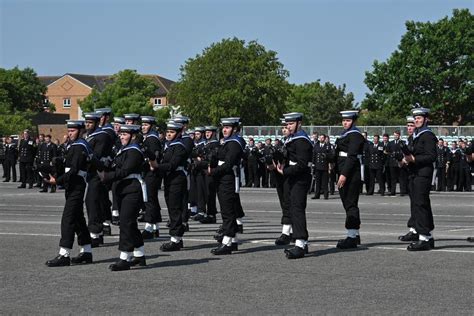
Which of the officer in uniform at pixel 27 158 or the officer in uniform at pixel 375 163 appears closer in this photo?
the officer in uniform at pixel 375 163

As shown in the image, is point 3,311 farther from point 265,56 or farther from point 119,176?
point 265,56

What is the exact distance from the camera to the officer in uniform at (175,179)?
15.3 meters

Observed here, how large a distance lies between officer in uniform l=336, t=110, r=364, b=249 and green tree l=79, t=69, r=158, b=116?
103m

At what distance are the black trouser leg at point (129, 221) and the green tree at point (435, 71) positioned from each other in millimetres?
67103

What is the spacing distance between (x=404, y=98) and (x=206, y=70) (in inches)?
829

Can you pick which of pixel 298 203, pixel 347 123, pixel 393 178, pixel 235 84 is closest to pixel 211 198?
pixel 347 123

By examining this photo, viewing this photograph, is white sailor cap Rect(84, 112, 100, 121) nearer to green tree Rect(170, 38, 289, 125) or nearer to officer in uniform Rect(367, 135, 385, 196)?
officer in uniform Rect(367, 135, 385, 196)

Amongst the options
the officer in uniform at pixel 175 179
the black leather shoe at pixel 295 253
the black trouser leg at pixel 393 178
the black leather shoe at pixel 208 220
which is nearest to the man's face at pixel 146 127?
the officer in uniform at pixel 175 179

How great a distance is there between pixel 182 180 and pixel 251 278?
3.78 m

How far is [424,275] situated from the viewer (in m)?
12.3

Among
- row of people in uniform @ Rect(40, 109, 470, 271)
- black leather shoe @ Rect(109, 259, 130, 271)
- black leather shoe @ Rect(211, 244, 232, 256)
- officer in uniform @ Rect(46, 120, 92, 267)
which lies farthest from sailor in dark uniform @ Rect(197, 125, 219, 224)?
black leather shoe @ Rect(109, 259, 130, 271)

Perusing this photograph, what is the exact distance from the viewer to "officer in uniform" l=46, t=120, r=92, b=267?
1362 centimetres

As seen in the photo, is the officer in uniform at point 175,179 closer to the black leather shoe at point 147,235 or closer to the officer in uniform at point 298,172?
the black leather shoe at point 147,235

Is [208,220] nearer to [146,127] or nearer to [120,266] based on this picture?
[146,127]
